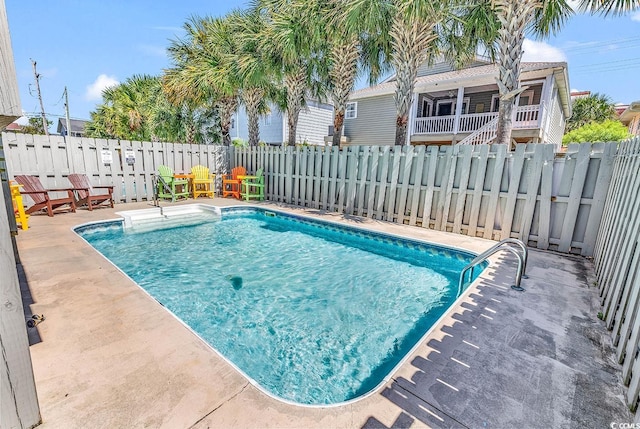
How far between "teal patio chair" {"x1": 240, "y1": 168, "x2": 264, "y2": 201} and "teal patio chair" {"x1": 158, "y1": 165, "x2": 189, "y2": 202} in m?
2.11

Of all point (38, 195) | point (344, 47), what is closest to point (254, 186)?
point (344, 47)

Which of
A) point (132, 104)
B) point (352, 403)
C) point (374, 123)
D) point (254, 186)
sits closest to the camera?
point (352, 403)

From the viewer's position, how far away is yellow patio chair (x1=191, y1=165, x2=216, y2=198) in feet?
35.0

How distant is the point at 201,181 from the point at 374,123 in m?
11.6

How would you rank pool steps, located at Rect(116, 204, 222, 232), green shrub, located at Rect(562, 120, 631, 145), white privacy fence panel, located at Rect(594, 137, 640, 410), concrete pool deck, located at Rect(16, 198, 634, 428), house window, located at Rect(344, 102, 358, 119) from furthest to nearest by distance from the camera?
house window, located at Rect(344, 102, 358, 119) → green shrub, located at Rect(562, 120, 631, 145) → pool steps, located at Rect(116, 204, 222, 232) → white privacy fence panel, located at Rect(594, 137, 640, 410) → concrete pool deck, located at Rect(16, 198, 634, 428)

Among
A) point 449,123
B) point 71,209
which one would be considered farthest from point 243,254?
point 449,123

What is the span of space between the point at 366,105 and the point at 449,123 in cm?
558

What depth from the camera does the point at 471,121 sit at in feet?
44.9

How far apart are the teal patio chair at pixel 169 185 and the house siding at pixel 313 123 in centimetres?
1301

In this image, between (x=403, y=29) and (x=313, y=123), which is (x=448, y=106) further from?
(x=403, y=29)

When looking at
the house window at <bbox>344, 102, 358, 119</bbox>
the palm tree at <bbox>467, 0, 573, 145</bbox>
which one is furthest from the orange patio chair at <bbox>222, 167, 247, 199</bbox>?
the house window at <bbox>344, 102, 358, 119</bbox>

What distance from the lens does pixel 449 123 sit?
14.5 meters

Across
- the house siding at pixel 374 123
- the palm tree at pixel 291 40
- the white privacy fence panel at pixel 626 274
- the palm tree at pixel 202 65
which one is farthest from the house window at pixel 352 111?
the white privacy fence panel at pixel 626 274

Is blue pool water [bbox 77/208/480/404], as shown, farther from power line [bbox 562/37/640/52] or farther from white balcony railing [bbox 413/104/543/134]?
power line [bbox 562/37/640/52]
